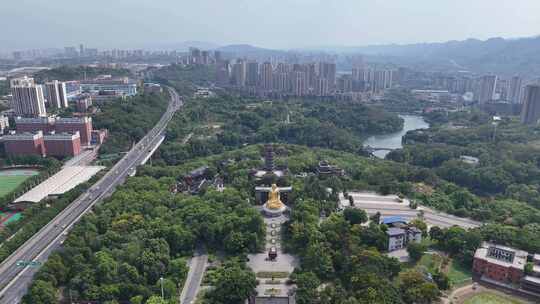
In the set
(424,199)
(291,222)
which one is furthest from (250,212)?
(424,199)

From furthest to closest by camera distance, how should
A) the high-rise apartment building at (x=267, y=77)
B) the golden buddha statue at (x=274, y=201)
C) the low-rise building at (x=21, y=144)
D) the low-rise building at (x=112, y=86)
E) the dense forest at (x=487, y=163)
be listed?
1. the high-rise apartment building at (x=267, y=77)
2. the low-rise building at (x=112, y=86)
3. the low-rise building at (x=21, y=144)
4. the dense forest at (x=487, y=163)
5. the golden buddha statue at (x=274, y=201)

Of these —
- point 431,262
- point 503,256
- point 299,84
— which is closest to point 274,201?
point 431,262

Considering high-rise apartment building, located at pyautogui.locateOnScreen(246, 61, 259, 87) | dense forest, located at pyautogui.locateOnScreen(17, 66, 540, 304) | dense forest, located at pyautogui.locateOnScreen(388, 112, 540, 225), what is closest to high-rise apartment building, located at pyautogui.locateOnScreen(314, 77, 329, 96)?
high-rise apartment building, located at pyautogui.locateOnScreen(246, 61, 259, 87)

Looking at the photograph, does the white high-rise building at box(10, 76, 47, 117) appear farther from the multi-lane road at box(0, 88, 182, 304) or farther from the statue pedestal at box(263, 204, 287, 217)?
the statue pedestal at box(263, 204, 287, 217)

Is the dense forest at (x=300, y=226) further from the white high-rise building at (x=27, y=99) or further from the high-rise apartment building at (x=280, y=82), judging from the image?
the high-rise apartment building at (x=280, y=82)

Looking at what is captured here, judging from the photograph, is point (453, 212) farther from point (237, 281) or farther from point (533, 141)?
point (533, 141)

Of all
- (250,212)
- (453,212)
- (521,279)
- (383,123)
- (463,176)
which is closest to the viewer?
(521,279)

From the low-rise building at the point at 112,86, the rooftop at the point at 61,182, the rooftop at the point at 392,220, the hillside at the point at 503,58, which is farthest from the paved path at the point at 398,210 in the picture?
the hillside at the point at 503,58
